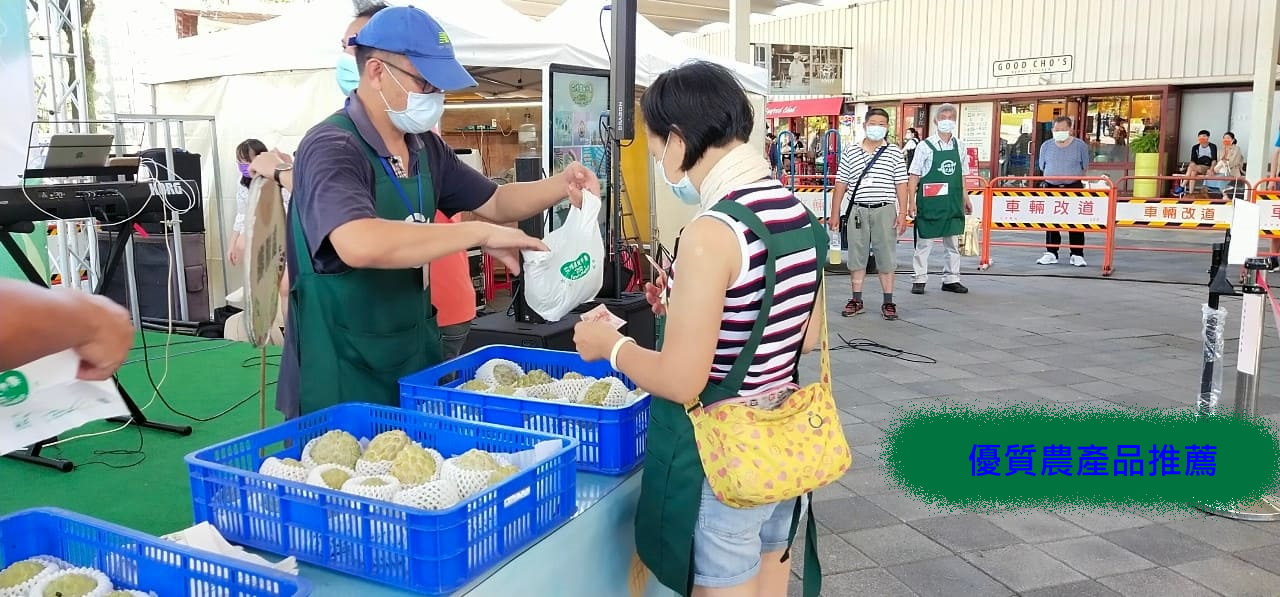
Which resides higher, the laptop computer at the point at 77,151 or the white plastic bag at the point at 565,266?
the laptop computer at the point at 77,151

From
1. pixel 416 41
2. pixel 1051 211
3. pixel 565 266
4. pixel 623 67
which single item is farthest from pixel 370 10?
pixel 1051 211

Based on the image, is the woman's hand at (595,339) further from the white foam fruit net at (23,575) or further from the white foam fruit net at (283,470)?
the white foam fruit net at (23,575)

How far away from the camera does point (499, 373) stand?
2.42 meters

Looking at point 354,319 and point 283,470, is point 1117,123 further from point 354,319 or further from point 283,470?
point 283,470

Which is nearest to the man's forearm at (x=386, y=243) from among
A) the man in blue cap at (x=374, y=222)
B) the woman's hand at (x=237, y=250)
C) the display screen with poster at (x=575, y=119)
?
the man in blue cap at (x=374, y=222)

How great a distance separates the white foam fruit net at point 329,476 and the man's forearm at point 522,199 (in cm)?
113

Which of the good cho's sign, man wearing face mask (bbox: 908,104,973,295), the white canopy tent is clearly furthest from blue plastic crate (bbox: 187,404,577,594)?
the good cho's sign

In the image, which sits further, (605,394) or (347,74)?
(347,74)

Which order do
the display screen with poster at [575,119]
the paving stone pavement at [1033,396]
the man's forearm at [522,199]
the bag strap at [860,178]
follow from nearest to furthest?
the man's forearm at [522,199]
the paving stone pavement at [1033,396]
the display screen with poster at [575,119]
the bag strap at [860,178]

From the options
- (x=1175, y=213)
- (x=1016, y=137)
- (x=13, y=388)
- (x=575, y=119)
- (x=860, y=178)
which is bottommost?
(x=1175, y=213)

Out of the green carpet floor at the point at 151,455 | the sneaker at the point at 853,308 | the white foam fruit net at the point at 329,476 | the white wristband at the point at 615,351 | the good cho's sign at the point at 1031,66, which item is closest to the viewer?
the white foam fruit net at the point at 329,476

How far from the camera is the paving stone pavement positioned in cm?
339

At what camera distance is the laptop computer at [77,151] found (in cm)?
439

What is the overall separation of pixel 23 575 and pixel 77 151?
3.70 metres
